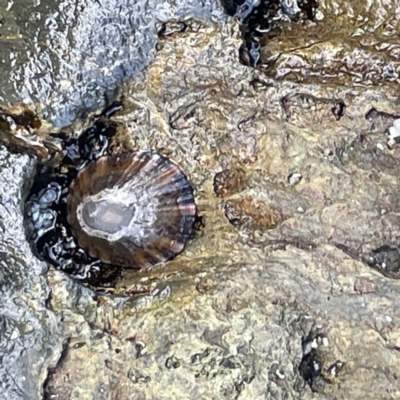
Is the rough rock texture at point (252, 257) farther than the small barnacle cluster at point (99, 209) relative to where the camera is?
No

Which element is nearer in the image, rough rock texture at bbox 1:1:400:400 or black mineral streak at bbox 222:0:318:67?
rough rock texture at bbox 1:1:400:400

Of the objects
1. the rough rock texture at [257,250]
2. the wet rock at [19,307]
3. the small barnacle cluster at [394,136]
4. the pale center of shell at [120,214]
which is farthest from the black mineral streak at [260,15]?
the wet rock at [19,307]

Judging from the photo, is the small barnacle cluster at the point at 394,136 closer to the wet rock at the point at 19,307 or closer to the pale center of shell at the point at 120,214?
the pale center of shell at the point at 120,214

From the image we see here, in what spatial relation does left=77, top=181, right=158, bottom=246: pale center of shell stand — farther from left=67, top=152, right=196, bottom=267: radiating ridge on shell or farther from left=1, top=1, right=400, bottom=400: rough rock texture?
left=1, top=1, right=400, bottom=400: rough rock texture

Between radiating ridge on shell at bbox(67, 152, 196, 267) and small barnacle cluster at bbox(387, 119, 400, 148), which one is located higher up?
radiating ridge on shell at bbox(67, 152, 196, 267)

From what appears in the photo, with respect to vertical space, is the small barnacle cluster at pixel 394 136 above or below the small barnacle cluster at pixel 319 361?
above

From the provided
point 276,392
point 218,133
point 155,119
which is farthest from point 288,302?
point 155,119

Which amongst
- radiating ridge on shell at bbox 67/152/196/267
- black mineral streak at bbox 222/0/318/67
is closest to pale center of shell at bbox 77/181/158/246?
radiating ridge on shell at bbox 67/152/196/267

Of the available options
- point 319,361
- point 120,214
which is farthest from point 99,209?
point 319,361
